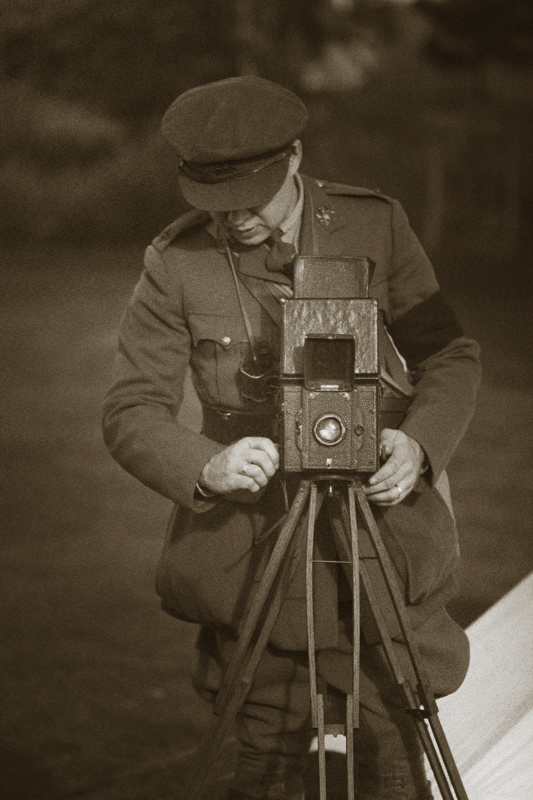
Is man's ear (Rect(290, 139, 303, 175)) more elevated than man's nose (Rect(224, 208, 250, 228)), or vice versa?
man's ear (Rect(290, 139, 303, 175))

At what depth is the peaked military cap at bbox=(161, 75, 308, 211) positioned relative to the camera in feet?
6.55

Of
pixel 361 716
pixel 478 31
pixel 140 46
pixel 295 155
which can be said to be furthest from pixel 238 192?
pixel 478 31

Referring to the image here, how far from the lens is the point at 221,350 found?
2.12 metres

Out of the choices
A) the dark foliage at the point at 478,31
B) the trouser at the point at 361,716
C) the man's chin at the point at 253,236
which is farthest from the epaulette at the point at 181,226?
the dark foliage at the point at 478,31

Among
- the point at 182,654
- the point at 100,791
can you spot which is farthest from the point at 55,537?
the point at 100,791

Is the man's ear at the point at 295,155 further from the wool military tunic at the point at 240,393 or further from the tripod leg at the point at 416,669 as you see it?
the tripod leg at the point at 416,669

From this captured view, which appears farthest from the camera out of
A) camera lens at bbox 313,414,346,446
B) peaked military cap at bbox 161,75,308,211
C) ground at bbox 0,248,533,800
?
ground at bbox 0,248,533,800

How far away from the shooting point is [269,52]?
5.61 metres

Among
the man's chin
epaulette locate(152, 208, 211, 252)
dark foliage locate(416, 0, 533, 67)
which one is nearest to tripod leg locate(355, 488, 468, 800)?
the man's chin

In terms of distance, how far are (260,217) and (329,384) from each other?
16.9 inches

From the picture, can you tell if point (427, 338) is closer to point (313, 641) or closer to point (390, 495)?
point (390, 495)

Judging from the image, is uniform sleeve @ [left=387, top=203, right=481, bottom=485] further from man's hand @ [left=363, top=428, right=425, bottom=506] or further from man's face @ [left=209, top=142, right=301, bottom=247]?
man's face @ [left=209, top=142, right=301, bottom=247]

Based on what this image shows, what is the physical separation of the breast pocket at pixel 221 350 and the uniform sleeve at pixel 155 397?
0.05 meters

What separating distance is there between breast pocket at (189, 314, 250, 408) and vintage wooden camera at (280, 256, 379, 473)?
291 millimetres
